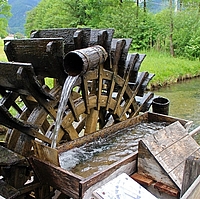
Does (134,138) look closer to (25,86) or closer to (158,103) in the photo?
(158,103)

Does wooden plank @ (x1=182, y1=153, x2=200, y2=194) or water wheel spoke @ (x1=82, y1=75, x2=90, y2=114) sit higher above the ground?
wooden plank @ (x1=182, y1=153, x2=200, y2=194)

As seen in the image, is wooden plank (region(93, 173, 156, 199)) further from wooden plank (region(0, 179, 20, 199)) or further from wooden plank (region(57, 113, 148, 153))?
wooden plank (region(57, 113, 148, 153))

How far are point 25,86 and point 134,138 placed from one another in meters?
1.63

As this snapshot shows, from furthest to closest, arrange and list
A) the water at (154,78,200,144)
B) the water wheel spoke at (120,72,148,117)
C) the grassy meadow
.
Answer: the grassy meadow → the water at (154,78,200,144) → the water wheel spoke at (120,72,148,117)

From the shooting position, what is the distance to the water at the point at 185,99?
25.6 ft

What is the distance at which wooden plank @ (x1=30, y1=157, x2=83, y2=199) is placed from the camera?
7.96 feet

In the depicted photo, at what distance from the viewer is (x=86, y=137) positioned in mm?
3512

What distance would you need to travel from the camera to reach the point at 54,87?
152 inches

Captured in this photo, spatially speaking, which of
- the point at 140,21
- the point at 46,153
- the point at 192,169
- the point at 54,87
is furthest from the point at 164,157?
the point at 140,21

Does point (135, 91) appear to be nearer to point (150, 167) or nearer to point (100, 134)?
point (100, 134)

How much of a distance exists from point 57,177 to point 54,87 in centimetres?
153

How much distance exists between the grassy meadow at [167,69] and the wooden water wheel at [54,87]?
6.51 m

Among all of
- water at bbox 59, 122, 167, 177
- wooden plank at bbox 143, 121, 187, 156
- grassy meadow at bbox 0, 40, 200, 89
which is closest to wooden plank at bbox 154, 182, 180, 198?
wooden plank at bbox 143, 121, 187, 156

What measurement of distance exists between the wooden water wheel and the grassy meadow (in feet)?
21.4
